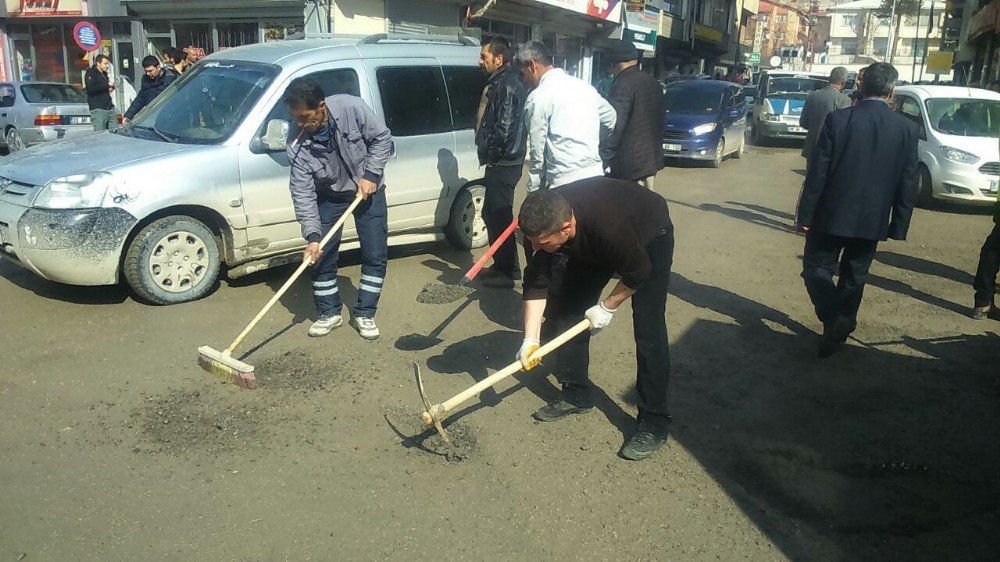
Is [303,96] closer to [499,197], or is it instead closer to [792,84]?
[499,197]

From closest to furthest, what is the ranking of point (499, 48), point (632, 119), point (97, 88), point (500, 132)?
point (500, 132), point (499, 48), point (632, 119), point (97, 88)

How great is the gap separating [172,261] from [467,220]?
2.88m

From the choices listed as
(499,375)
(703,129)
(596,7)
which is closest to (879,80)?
(499,375)

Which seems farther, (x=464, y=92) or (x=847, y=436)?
(x=464, y=92)

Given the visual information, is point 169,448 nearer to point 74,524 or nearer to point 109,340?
point 74,524

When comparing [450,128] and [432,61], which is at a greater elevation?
[432,61]

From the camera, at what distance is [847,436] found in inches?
170

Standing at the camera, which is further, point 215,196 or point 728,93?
point 728,93

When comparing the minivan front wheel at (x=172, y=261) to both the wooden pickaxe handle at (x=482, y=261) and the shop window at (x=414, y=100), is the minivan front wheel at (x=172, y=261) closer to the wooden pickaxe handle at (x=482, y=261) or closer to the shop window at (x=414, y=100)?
the shop window at (x=414, y=100)

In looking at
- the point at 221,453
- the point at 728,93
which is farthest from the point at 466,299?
the point at 728,93

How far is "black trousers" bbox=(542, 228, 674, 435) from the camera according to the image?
3973mm

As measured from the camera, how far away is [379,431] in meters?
4.22

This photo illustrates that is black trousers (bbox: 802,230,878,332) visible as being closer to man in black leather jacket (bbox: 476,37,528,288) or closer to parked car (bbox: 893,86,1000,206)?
man in black leather jacket (bbox: 476,37,528,288)

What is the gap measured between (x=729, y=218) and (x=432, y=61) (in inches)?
198
